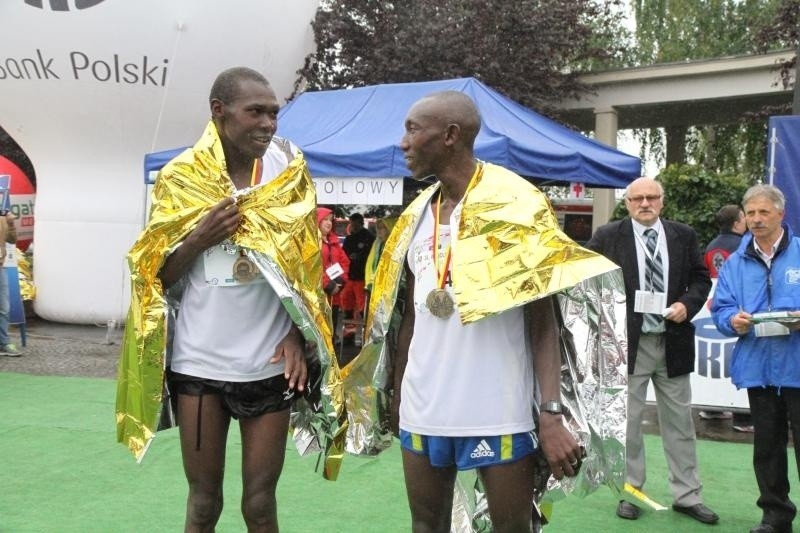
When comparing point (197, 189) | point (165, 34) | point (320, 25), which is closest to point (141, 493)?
point (197, 189)

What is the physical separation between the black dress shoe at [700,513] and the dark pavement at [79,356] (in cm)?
211

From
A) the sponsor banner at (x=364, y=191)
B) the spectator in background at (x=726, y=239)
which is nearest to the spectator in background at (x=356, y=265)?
the sponsor banner at (x=364, y=191)

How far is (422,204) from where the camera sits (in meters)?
3.06

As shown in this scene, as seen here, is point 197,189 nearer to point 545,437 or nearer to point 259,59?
point 545,437

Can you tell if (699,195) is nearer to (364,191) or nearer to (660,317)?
(364,191)

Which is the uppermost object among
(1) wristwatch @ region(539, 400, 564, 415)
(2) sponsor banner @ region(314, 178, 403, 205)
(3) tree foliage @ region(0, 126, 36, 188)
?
(3) tree foliage @ region(0, 126, 36, 188)

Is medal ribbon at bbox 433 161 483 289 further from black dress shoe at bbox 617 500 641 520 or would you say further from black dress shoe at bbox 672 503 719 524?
black dress shoe at bbox 672 503 719 524

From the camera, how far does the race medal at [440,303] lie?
110 inches

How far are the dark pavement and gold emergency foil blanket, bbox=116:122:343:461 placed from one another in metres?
4.73

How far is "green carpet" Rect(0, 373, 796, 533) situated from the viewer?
4.73 meters

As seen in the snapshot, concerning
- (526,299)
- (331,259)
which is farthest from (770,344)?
(331,259)

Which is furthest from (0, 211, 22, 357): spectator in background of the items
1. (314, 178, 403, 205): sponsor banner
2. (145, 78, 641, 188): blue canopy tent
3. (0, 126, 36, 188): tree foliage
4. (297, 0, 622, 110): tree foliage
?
(0, 126, 36, 188): tree foliage

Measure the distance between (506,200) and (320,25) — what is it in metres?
15.7

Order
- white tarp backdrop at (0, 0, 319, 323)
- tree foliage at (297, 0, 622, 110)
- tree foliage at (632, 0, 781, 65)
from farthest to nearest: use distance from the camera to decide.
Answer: tree foliage at (632, 0, 781, 65), tree foliage at (297, 0, 622, 110), white tarp backdrop at (0, 0, 319, 323)
